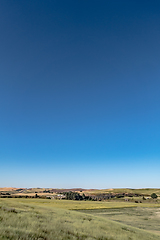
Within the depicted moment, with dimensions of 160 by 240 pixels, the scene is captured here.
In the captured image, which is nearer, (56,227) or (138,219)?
(56,227)

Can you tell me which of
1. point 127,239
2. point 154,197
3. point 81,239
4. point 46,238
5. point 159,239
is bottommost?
point 154,197

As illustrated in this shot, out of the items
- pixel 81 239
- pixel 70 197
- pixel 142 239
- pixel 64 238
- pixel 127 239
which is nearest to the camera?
pixel 64 238

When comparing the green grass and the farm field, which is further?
the green grass

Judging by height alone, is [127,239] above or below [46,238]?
below

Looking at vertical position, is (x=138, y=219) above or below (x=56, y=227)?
below

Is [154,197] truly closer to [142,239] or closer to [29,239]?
[142,239]

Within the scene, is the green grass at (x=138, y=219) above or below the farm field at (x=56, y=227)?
below

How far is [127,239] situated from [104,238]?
2.87 meters

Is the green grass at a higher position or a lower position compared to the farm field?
lower

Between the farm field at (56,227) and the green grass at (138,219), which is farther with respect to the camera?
the green grass at (138,219)

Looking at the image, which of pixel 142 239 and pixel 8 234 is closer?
pixel 8 234

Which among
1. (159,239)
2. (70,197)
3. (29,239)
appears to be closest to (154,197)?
(70,197)

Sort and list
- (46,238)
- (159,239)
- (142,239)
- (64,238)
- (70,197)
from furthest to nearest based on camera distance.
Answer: (70,197) < (159,239) < (142,239) < (64,238) < (46,238)

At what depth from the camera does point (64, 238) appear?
10.5 metres
